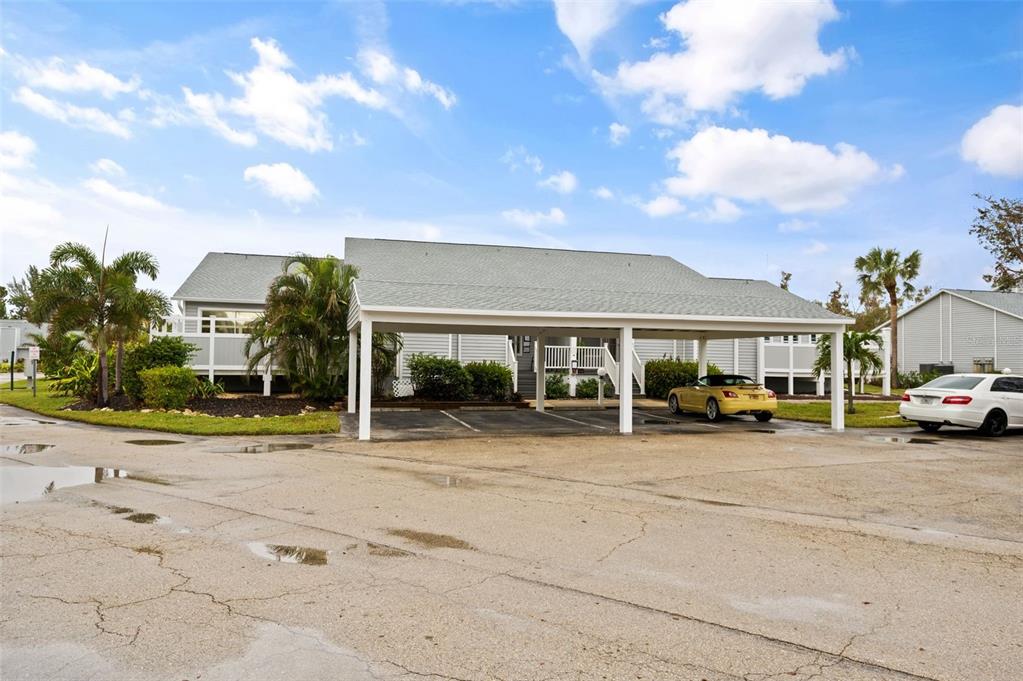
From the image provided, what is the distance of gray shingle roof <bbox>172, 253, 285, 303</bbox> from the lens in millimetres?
24781

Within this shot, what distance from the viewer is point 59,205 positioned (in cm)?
1878

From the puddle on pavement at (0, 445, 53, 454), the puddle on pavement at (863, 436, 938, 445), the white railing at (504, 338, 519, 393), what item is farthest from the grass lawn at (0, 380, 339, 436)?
the puddle on pavement at (863, 436, 938, 445)

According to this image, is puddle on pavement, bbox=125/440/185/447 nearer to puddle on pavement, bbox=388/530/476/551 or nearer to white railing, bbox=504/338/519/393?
puddle on pavement, bbox=388/530/476/551

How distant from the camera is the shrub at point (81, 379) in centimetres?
2042

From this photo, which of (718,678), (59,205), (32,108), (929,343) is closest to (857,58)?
(718,678)

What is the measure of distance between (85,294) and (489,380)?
12.8 metres

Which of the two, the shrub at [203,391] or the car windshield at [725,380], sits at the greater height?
the car windshield at [725,380]

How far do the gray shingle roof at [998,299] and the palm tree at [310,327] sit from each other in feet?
104

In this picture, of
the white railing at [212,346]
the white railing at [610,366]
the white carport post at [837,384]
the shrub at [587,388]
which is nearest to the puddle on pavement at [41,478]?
the white railing at [212,346]

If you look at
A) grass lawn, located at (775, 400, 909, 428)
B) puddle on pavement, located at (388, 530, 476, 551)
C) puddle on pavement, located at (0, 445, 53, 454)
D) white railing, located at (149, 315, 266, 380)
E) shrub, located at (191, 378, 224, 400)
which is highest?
white railing, located at (149, 315, 266, 380)

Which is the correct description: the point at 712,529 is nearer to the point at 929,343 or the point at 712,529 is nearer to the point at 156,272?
the point at 156,272

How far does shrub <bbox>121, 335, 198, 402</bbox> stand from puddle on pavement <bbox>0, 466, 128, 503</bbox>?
368 inches

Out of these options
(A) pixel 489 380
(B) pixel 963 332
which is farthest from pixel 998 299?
(A) pixel 489 380

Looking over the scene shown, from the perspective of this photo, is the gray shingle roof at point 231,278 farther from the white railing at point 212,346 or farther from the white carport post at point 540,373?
the white carport post at point 540,373
